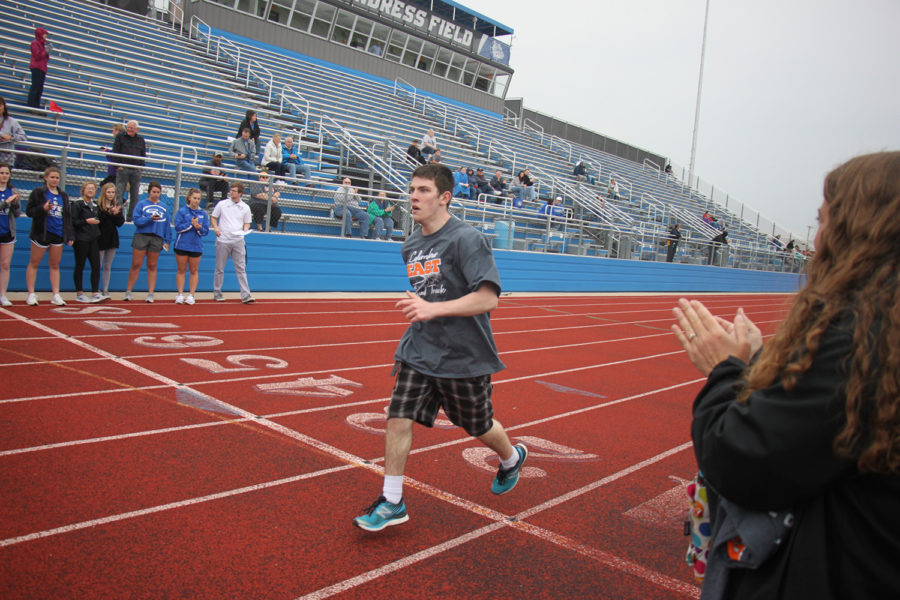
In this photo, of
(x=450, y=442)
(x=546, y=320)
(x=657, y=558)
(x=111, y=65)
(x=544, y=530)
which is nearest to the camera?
(x=657, y=558)

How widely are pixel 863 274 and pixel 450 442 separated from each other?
13.3ft

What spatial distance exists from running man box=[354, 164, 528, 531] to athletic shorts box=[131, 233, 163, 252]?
8.29m

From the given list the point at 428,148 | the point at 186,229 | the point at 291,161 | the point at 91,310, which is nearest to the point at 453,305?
the point at 91,310

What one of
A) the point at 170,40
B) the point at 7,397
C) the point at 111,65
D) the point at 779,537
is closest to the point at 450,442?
the point at 7,397

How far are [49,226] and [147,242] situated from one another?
145 centimetres

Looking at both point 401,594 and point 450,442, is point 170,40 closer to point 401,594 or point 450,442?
point 450,442

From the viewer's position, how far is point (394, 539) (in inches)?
140

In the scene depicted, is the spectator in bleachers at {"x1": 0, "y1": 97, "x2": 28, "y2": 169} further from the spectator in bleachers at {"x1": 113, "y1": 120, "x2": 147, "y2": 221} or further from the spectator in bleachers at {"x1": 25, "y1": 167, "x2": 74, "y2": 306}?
the spectator in bleachers at {"x1": 113, "y1": 120, "x2": 147, "y2": 221}

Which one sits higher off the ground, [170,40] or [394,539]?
[170,40]

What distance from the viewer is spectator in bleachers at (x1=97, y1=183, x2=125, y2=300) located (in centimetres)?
1037

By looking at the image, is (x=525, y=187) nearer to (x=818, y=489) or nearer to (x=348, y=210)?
(x=348, y=210)

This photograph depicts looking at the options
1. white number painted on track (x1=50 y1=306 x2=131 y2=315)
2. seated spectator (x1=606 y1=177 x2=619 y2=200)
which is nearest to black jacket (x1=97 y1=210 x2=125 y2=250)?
white number painted on track (x1=50 y1=306 x2=131 y2=315)

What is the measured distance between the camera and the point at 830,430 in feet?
4.52

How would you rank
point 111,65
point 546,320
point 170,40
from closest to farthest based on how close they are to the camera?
point 546,320 < point 111,65 < point 170,40
